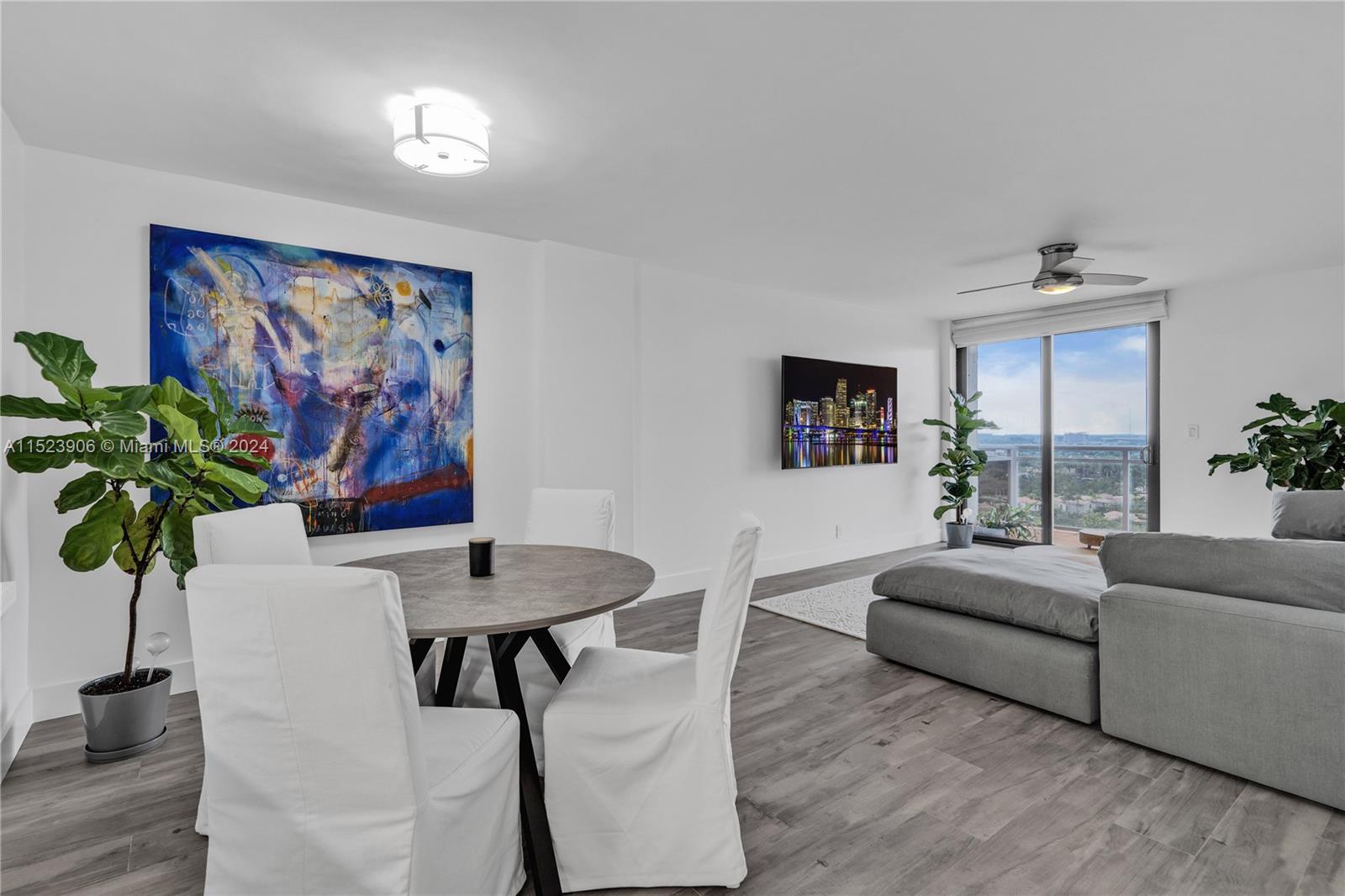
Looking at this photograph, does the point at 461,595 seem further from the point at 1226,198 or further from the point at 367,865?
the point at 1226,198

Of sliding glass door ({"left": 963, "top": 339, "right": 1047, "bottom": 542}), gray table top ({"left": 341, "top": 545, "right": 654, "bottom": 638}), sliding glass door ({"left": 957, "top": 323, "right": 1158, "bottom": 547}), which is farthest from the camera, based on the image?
sliding glass door ({"left": 963, "top": 339, "right": 1047, "bottom": 542})

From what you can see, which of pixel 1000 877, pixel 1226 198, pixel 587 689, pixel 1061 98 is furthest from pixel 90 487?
pixel 1226 198

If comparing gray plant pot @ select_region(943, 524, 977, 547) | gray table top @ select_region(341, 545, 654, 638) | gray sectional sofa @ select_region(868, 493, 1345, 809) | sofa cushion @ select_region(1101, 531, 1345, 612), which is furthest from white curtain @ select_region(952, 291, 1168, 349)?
gray table top @ select_region(341, 545, 654, 638)

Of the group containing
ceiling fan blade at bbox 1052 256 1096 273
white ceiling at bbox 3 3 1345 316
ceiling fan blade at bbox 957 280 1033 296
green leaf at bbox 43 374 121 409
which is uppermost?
ceiling fan blade at bbox 957 280 1033 296

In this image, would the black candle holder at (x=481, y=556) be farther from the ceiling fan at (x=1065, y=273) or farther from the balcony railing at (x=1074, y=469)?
the balcony railing at (x=1074, y=469)

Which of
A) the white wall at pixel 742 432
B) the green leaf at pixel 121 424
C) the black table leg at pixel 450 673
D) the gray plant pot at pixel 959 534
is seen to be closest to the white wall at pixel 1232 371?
the gray plant pot at pixel 959 534

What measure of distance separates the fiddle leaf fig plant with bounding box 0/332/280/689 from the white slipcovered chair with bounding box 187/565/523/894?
4.02 feet

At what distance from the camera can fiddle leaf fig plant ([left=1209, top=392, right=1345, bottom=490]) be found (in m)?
4.14

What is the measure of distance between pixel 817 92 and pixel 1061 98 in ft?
2.96

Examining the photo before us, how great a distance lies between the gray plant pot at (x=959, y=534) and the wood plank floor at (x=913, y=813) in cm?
388

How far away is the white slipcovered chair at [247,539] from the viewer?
77.5 inches

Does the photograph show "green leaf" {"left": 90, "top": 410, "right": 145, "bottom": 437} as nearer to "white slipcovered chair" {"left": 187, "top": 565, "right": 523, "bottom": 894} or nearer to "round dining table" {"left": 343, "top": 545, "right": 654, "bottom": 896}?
"round dining table" {"left": 343, "top": 545, "right": 654, "bottom": 896}

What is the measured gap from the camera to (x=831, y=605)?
174 inches

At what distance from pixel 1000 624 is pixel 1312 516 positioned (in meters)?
1.99
